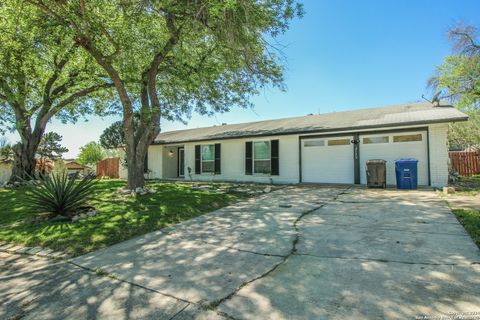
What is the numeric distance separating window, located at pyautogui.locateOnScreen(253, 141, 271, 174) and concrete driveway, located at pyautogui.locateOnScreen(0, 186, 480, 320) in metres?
8.36

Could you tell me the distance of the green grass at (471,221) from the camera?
3.89 m

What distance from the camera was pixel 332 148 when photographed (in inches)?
463

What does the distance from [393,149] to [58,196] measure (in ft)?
36.9

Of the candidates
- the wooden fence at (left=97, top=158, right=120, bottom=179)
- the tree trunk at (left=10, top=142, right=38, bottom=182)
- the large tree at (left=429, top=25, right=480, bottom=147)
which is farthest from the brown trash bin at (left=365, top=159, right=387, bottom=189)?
the wooden fence at (left=97, top=158, right=120, bottom=179)

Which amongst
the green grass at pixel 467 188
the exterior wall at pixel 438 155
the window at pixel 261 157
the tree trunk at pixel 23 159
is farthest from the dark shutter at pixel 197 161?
the green grass at pixel 467 188

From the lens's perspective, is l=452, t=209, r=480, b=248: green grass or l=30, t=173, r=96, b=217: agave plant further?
l=30, t=173, r=96, b=217: agave plant

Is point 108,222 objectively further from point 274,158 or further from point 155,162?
point 155,162

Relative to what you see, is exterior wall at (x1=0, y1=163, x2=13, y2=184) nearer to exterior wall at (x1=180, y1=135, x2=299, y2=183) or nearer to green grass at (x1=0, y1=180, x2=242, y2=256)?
exterior wall at (x1=180, y1=135, x2=299, y2=183)

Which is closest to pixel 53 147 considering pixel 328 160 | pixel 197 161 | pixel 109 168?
pixel 109 168

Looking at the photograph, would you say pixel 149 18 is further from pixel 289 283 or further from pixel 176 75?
pixel 289 283

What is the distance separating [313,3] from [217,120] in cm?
680

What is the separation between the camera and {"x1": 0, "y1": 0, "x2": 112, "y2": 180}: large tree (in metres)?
8.98

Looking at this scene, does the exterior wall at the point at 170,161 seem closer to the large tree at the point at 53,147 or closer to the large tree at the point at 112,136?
the large tree at the point at 112,136

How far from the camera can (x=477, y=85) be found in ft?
50.0
